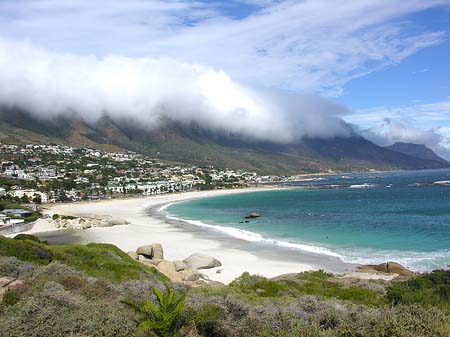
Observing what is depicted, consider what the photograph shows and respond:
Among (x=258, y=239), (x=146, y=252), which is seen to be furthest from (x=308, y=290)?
(x=258, y=239)

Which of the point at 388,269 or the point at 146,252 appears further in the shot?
the point at 146,252

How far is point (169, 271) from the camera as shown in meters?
23.5

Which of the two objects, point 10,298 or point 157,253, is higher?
point 10,298

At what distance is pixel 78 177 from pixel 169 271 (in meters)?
125

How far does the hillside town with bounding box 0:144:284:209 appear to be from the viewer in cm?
10594

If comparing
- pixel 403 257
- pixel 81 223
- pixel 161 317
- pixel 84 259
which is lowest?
pixel 81 223

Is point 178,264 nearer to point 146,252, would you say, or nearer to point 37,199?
point 146,252

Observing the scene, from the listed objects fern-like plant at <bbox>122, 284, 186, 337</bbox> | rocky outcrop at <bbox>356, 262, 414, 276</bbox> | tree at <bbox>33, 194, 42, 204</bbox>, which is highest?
fern-like plant at <bbox>122, 284, 186, 337</bbox>

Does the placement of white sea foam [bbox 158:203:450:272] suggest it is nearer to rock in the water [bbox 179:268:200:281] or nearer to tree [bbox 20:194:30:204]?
rock in the water [bbox 179:268:200:281]

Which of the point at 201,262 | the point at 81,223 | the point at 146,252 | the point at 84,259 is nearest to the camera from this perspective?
the point at 84,259

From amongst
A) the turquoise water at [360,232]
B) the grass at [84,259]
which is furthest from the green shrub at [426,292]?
the turquoise water at [360,232]

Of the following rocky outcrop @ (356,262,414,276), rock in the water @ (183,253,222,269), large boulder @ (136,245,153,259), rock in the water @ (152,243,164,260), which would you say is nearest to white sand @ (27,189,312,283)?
rock in the water @ (183,253,222,269)

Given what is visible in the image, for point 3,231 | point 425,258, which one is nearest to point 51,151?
point 3,231

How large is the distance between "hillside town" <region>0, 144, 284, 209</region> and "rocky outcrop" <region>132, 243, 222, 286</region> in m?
64.6
